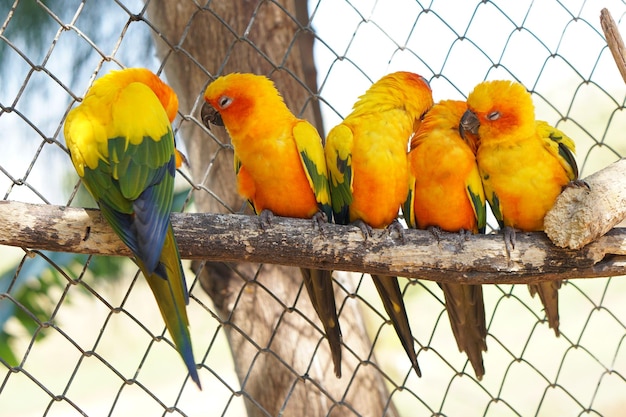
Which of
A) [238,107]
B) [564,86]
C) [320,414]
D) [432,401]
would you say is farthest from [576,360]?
[238,107]

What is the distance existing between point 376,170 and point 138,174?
526 millimetres

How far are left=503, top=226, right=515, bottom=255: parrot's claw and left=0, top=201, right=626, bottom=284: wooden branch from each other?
11 millimetres

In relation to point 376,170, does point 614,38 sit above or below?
above

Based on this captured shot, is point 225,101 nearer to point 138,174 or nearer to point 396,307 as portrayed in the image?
point 138,174

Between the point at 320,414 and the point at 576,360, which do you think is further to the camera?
the point at 576,360

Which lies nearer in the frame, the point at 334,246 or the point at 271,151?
the point at 334,246

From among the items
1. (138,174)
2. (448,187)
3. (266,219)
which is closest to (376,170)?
(448,187)

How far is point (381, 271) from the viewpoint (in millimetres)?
1453

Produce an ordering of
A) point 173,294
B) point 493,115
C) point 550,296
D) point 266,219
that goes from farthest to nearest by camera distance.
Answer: point 550,296 < point 493,115 < point 266,219 < point 173,294

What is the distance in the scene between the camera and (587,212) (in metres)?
1.44

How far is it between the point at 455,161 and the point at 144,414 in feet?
12.2

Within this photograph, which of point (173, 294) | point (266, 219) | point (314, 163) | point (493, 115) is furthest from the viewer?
point (493, 115)

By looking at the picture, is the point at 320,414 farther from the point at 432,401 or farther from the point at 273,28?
the point at 432,401

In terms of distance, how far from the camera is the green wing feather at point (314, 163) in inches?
60.3
